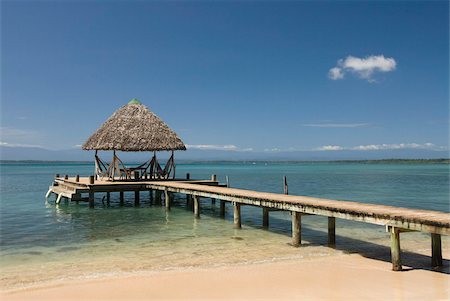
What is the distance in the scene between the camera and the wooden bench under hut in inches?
907

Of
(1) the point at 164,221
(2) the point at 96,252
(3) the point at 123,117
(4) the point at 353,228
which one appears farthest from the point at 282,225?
(3) the point at 123,117

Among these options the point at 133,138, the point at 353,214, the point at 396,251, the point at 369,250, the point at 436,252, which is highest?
the point at 133,138

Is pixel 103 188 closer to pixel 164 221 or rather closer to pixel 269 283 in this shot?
pixel 164 221

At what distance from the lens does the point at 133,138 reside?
23188 mm

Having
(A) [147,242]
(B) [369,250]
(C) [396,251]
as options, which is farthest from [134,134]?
(C) [396,251]

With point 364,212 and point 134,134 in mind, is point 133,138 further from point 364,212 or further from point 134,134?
point 364,212

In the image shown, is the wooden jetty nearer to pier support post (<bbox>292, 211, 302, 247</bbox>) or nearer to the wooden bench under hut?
pier support post (<bbox>292, 211, 302, 247</bbox>)

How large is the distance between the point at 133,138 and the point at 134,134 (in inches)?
12.4

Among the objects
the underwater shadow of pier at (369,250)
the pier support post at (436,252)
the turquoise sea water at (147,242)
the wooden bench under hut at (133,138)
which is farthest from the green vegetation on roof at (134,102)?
the pier support post at (436,252)

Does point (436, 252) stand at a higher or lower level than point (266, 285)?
higher

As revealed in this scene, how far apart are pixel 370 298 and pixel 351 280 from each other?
1.22 metres

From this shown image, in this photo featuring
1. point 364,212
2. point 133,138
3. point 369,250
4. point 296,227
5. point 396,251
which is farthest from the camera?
point 133,138

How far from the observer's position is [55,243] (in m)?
13.4

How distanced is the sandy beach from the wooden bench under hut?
1411cm
